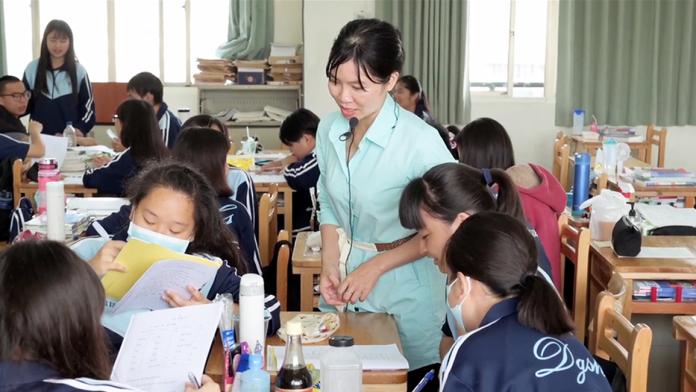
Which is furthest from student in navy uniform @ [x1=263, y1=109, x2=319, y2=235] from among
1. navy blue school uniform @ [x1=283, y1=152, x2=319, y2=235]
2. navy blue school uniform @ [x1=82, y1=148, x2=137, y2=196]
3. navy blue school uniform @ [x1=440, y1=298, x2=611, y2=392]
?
navy blue school uniform @ [x1=440, y1=298, x2=611, y2=392]

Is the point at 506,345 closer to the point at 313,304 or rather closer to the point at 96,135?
the point at 313,304

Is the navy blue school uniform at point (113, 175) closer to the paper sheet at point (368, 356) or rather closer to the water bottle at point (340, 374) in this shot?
the paper sheet at point (368, 356)

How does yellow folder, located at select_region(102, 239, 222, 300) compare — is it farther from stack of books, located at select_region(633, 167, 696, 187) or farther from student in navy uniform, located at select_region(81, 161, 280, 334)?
stack of books, located at select_region(633, 167, 696, 187)

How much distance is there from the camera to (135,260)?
202cm

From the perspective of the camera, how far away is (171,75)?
780 cm

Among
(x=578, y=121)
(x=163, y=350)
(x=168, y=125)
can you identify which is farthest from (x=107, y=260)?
(x=578, y=121)

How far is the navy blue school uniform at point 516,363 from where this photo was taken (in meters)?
1.67

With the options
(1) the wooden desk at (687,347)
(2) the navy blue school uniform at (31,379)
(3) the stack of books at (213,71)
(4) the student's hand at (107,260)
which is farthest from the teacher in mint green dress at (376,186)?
(3) the stack of books at (213,71)

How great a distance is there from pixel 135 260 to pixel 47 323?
2.19ft

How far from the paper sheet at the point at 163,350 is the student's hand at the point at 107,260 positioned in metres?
0.23

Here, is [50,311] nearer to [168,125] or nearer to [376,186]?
[376,186]

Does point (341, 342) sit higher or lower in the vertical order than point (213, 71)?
lower

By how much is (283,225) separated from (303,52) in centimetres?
249

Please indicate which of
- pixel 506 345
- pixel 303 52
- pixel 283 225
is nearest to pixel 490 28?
pixel 303 52
